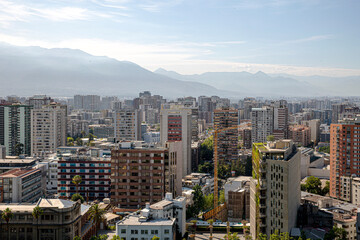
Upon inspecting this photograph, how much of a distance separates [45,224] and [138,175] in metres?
9.31

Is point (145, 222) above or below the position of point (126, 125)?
below

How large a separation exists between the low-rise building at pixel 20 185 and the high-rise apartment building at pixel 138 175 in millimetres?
6163

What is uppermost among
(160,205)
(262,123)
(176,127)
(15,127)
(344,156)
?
(176,127)

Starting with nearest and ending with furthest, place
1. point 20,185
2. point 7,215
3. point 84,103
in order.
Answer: point 7,215 → point 20,185 → point 84,103

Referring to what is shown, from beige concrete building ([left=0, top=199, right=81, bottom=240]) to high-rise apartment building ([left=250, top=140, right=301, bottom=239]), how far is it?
10.0 m

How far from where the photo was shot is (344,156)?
39.1 m

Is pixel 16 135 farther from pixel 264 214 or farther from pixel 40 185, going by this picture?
pixel 264 214

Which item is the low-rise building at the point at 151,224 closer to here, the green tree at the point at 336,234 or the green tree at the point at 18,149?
the green tree at the point at 336,234

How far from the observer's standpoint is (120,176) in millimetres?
30766

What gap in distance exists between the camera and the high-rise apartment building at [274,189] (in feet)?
77.4

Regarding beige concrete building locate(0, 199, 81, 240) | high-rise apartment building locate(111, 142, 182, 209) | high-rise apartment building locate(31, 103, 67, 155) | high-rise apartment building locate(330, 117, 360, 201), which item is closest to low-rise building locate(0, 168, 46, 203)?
high-rise apartment building locate(111, 142, 182, 209)

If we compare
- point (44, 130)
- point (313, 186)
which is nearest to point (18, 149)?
point (44, 130)

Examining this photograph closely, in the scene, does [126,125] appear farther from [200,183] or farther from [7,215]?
[7,215]

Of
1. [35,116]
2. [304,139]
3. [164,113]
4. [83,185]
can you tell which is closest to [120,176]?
[83,185]
